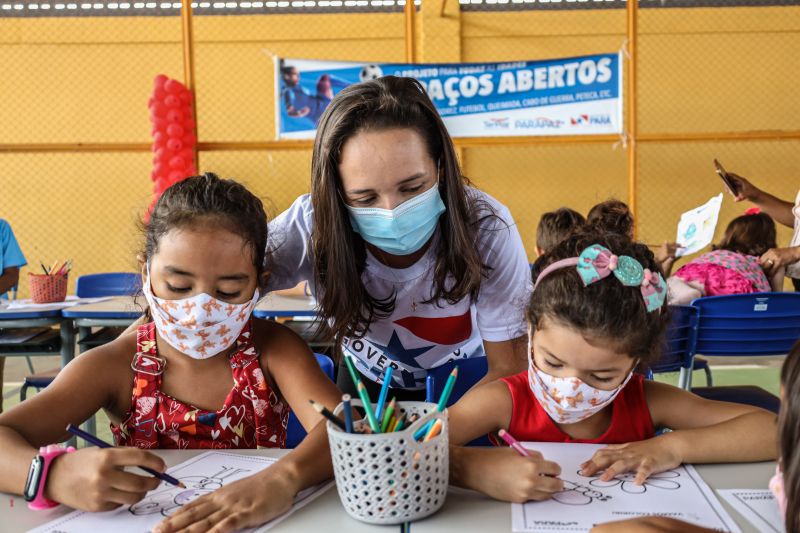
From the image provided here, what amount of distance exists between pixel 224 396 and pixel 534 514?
0.71 meters

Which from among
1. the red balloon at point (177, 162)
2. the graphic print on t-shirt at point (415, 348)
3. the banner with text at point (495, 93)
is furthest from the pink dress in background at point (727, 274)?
the red balloon at point (177, 162)

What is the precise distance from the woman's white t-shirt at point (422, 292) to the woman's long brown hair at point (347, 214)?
0.11ft

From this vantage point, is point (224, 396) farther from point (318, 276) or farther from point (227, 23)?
point (227, 23)

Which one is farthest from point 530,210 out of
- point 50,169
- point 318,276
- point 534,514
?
point 534,514

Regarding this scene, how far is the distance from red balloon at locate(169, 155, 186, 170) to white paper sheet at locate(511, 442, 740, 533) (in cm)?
469

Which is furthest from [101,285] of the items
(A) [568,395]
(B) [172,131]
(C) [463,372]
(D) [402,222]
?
(A) [568,395]

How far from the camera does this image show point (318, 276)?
58.8 inches

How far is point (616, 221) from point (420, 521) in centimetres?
160

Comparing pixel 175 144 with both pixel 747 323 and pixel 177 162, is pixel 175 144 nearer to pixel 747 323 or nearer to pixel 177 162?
pixel 177 162

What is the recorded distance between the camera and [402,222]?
141cm

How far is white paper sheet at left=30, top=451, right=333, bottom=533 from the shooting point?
0.88m

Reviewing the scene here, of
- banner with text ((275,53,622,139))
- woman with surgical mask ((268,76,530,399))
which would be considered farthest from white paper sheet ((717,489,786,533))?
banner with text ((275,53,622,139))

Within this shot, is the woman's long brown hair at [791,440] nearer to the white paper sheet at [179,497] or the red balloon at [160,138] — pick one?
the white paper sheet at [179,497]

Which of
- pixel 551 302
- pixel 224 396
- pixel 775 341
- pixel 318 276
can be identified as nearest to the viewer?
pixel 551 302
